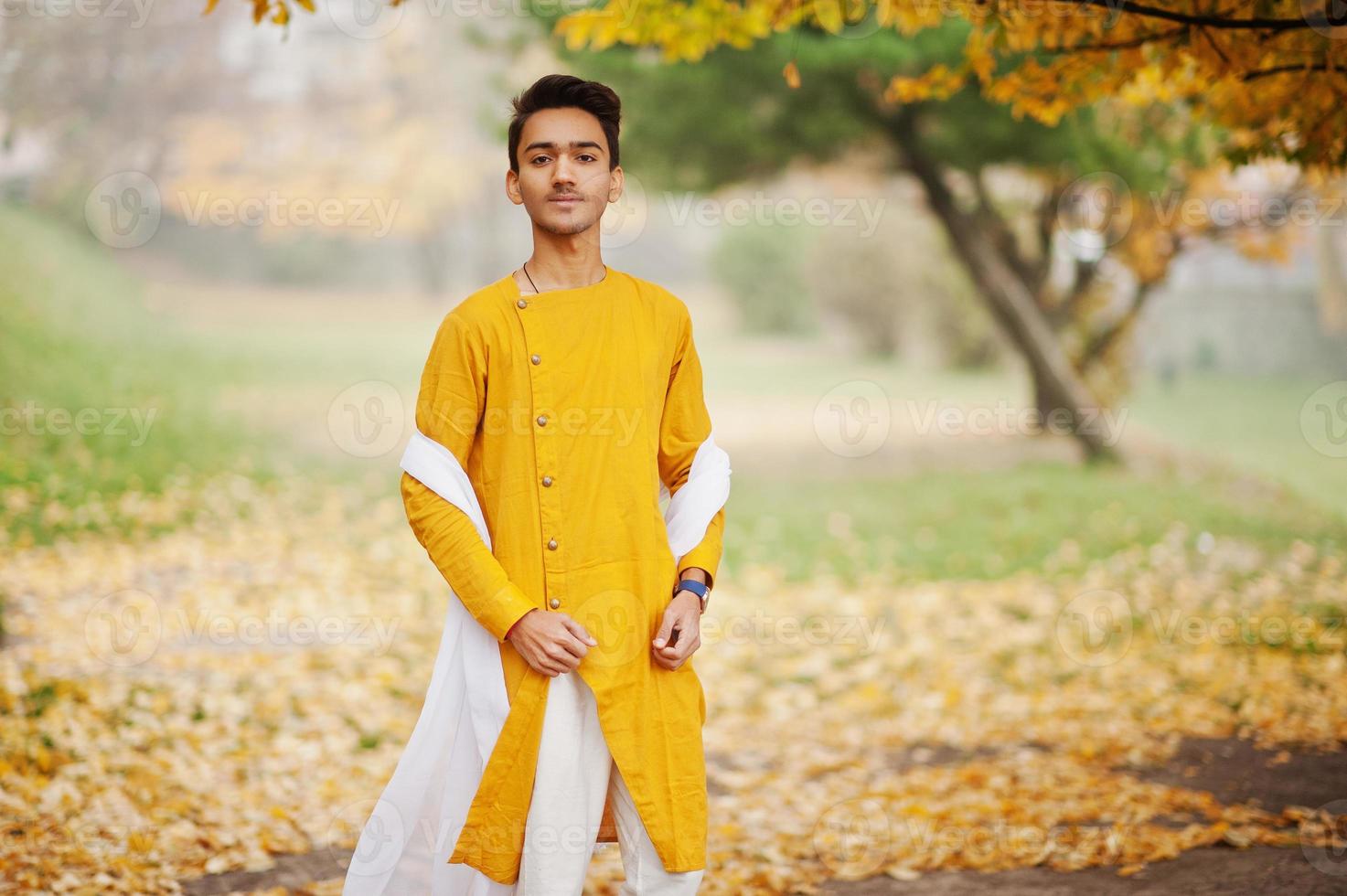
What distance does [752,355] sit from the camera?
1991 centimetres

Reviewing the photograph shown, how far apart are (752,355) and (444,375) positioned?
17785 mm

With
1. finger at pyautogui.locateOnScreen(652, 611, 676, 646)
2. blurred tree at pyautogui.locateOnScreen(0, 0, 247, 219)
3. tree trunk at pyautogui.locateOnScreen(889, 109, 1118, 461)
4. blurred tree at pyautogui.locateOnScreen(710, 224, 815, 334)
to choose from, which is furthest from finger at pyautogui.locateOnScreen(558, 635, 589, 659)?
blurred tree at pyautogui.locateOnScreen(710, 224, 815, 334)

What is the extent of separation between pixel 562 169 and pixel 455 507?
67 cm

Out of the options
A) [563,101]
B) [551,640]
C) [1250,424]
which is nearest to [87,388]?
[563,101]

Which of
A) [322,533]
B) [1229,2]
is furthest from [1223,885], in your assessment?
[322,533]

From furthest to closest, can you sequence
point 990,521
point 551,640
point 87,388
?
point 87,388
point 990,521
point 551,640

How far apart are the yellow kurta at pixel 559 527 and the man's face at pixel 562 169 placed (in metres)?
0.15

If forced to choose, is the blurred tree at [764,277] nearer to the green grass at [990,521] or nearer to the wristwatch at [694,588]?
the green grass at [990,521]

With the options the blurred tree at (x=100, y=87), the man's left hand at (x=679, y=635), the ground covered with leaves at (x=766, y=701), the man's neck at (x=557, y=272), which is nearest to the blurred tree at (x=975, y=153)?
the ground covered with leaves at (x=766, y=701)

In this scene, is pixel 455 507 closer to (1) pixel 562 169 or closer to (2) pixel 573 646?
(2) pixel 573 646

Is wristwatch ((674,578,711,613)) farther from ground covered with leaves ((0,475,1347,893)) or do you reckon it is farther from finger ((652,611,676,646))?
ground covered with leaves ((0,475,1347,893))

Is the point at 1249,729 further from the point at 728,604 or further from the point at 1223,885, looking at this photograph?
the point at 728,604

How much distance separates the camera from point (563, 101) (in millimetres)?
2287

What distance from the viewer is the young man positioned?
7.32ft
